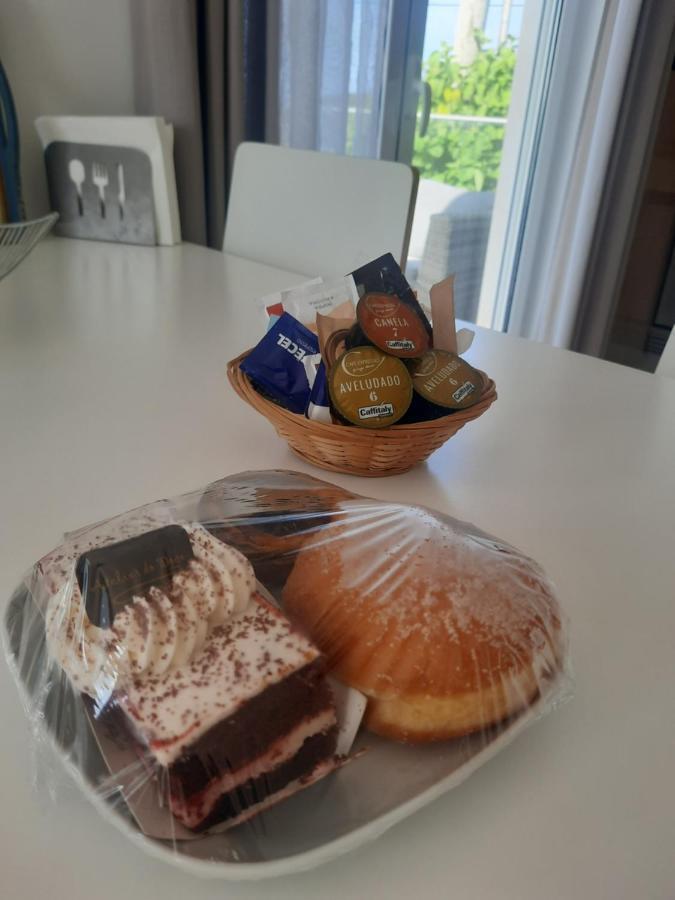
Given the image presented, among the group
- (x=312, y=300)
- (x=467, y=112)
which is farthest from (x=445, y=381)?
(x=467, y=112)

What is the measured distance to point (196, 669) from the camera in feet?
1.12

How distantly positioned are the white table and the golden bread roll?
0.16 ft

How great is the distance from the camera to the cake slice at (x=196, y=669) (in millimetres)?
315

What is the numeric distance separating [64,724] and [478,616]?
226mm

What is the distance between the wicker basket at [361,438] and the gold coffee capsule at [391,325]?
7 cm

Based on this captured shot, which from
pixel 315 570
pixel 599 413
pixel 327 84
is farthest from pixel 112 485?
pixel 327 84

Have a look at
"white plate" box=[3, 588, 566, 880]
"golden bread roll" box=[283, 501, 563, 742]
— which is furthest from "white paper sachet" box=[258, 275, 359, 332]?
"white plate" box=[3, 588, 566, 880]

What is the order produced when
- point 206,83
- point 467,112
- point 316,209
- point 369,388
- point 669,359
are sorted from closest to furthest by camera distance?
point 369,388
point 669,359
point 316,209
point 206,83
point 467,112

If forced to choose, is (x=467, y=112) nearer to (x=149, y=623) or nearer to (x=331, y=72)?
(x=331, y=72)

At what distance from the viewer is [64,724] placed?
13.8 inches

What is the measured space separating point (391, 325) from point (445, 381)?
7 cm

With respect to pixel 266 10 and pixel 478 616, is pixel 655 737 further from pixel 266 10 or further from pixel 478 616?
pixel 266 10

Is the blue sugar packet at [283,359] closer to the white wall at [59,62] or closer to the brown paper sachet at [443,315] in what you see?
the brown paper sachet at [443,315]

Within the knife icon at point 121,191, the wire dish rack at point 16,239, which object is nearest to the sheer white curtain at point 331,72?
the knife icon at point 121,191
